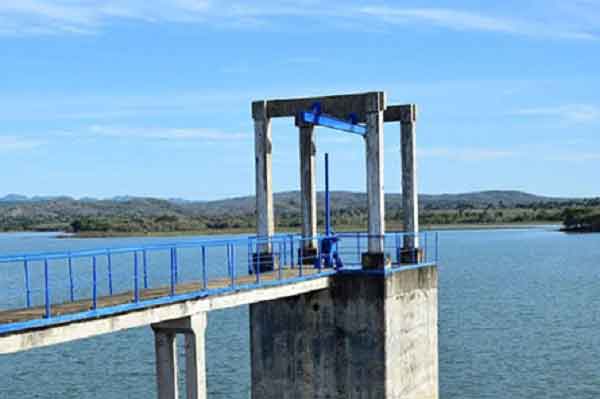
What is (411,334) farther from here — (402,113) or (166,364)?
(166,364)

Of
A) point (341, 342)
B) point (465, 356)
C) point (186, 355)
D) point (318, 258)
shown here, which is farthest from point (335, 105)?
point (465, 356)

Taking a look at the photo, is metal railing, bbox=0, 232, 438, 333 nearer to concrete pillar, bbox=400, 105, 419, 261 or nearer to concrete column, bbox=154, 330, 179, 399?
concrete pillar, bbox=400, 105, 419, 261

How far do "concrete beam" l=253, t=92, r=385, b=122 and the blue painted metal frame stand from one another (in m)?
0.12

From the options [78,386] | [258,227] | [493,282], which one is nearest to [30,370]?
[78,386]

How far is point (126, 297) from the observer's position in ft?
44.1

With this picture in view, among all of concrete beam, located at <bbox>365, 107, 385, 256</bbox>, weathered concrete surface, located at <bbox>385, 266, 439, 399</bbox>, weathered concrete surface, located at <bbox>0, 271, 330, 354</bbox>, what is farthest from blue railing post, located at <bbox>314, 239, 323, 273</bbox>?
weathered concrete surface, located at <bbox>385, 266, 439, 399</bbox>

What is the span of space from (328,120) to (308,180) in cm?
143

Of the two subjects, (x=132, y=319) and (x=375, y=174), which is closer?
(x=132, y=319)

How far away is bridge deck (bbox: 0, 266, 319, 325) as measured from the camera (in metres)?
11.8

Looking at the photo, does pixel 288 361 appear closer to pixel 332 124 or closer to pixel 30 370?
pixel 332 124

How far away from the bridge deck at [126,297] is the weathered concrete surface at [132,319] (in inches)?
10.0

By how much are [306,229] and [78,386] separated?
375 inches

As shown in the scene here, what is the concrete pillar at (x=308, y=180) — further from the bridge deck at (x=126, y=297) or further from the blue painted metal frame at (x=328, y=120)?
the bridge deck at (x=126, y=297)

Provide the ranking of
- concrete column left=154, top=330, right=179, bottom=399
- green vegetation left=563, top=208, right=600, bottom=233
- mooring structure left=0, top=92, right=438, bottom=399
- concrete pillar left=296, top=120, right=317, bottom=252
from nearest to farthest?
concrete column left=154, top=330, right=179, bottom=399 < mooring structure left=0, top=92, right=438, bottom=399 < concrete pillar left=296, top=120, right=317, bottom=252 < green vegetation left=563, top=208, right=600, bottom=233
